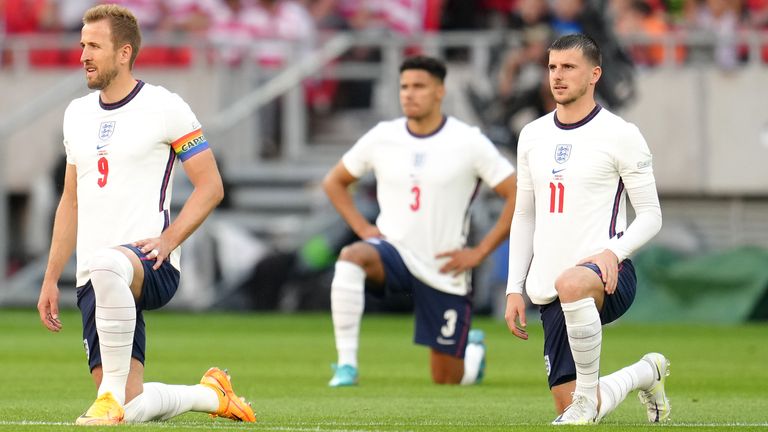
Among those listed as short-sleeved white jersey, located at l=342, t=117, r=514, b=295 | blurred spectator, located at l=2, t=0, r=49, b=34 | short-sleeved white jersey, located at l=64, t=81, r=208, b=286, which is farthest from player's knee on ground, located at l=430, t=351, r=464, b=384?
blurred spectator, located at l=2, t=0, r=49, b=34

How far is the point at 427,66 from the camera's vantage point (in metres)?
12.1

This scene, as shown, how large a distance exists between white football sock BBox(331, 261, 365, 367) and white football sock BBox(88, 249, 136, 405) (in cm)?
389

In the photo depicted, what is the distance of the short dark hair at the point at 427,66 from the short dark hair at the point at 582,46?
12.3 feet

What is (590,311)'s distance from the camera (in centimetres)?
793

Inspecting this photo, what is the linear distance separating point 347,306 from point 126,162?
3.79 m

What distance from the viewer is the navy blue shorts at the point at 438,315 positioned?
12.0m

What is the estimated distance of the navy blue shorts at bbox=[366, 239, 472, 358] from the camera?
12.0 meters

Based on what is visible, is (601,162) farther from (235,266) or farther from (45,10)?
(45,10)

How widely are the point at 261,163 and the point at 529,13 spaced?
4.50 m

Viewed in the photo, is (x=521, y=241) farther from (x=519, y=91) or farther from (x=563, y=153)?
(x=519, y=91)

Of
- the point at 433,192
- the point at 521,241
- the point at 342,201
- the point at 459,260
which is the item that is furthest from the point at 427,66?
the point at 521,241

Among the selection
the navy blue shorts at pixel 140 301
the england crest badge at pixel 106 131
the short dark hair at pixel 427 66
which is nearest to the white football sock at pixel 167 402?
the navy blue shorts at pixel 140 301

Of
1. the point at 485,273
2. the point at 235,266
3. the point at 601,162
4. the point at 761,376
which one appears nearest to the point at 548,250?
the point at 601,162

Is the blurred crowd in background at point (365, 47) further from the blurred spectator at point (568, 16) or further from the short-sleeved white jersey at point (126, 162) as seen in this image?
the short-sleeved white jersey at point (126, 162)
